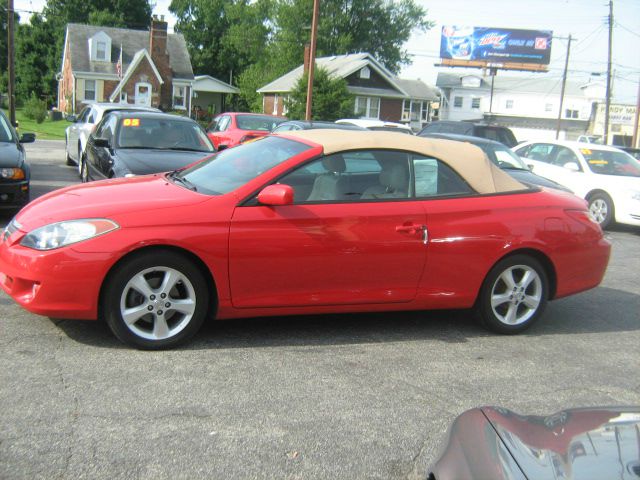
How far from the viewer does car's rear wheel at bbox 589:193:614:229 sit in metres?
13.0

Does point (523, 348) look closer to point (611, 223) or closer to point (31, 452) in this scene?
point (31, 452)

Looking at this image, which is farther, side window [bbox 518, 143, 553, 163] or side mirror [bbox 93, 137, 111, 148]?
side window [bbox 518, 143, 553, 163]

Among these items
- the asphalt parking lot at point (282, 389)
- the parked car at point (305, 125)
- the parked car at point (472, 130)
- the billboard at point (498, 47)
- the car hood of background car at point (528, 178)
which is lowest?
the asphalt parking lot at point (282, 389)

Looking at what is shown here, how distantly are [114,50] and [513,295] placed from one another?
176 feet

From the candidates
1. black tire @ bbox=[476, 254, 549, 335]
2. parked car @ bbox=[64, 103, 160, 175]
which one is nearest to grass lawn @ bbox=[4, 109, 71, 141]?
parked car @ bbox=[64, 103, 160, 175]

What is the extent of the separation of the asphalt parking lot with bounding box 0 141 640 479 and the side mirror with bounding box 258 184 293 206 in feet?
3.43

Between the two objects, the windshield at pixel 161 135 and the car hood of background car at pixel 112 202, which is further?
the windshield at pixel 161 135

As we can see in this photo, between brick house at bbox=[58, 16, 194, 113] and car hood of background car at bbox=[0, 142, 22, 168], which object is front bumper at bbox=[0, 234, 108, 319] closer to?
car hood of background car at bbox=[0, 142, 22, 168]

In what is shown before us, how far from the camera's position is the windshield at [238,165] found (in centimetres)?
522

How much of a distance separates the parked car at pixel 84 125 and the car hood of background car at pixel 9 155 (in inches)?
129

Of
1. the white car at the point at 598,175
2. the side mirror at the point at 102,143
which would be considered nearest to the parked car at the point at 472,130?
the white car at the point at 598,175

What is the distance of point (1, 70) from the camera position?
70.6 metres

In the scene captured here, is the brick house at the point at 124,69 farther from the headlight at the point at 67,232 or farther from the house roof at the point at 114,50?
the headlight at the point at 67,232

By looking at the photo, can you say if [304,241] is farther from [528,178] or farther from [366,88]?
[366,88]
